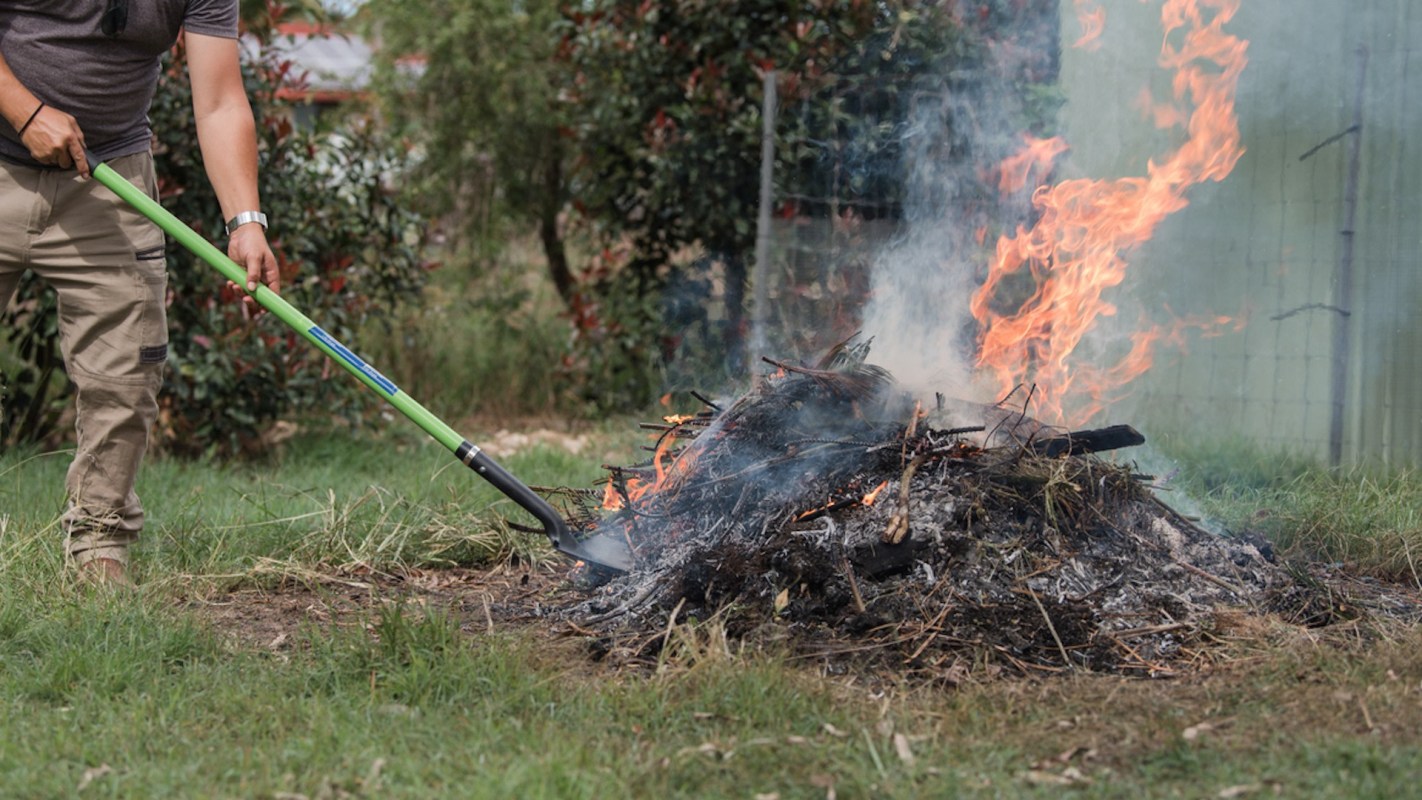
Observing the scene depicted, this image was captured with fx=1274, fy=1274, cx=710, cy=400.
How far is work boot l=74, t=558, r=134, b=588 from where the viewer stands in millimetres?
3861

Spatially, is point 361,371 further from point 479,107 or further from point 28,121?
point 479,107

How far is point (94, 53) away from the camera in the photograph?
391 centimetres

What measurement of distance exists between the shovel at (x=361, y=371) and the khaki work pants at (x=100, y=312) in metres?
0.19

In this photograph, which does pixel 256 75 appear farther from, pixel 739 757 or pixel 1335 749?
pixel 1335 749

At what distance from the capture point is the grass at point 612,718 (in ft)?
8.62

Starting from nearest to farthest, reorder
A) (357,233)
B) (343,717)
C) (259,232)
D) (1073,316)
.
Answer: (343,717)
(259,232)
(1073,316)
(357,233)

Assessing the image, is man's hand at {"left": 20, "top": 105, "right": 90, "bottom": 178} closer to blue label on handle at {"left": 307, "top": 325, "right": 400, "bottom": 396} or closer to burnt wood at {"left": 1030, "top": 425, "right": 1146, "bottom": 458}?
blue label on handle at {"left": 307, "top": 325, "right": 400, "bottom": 396}

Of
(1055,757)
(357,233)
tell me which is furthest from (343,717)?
(357,233)

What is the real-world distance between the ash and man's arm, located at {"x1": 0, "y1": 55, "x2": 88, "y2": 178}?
194 cm

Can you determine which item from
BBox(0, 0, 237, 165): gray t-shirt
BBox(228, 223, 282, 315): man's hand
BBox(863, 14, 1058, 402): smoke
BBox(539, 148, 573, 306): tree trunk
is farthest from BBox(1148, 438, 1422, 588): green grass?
BBox(539, 148, 573, 306): tree trunk

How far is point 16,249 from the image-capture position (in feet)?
12.9

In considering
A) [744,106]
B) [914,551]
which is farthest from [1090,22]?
[914,551]

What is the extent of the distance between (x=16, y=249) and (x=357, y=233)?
3.07m

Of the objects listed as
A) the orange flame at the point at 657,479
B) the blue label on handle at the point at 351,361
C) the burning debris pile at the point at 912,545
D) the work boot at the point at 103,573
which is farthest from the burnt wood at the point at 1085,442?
the work boot at the point at 103,573
